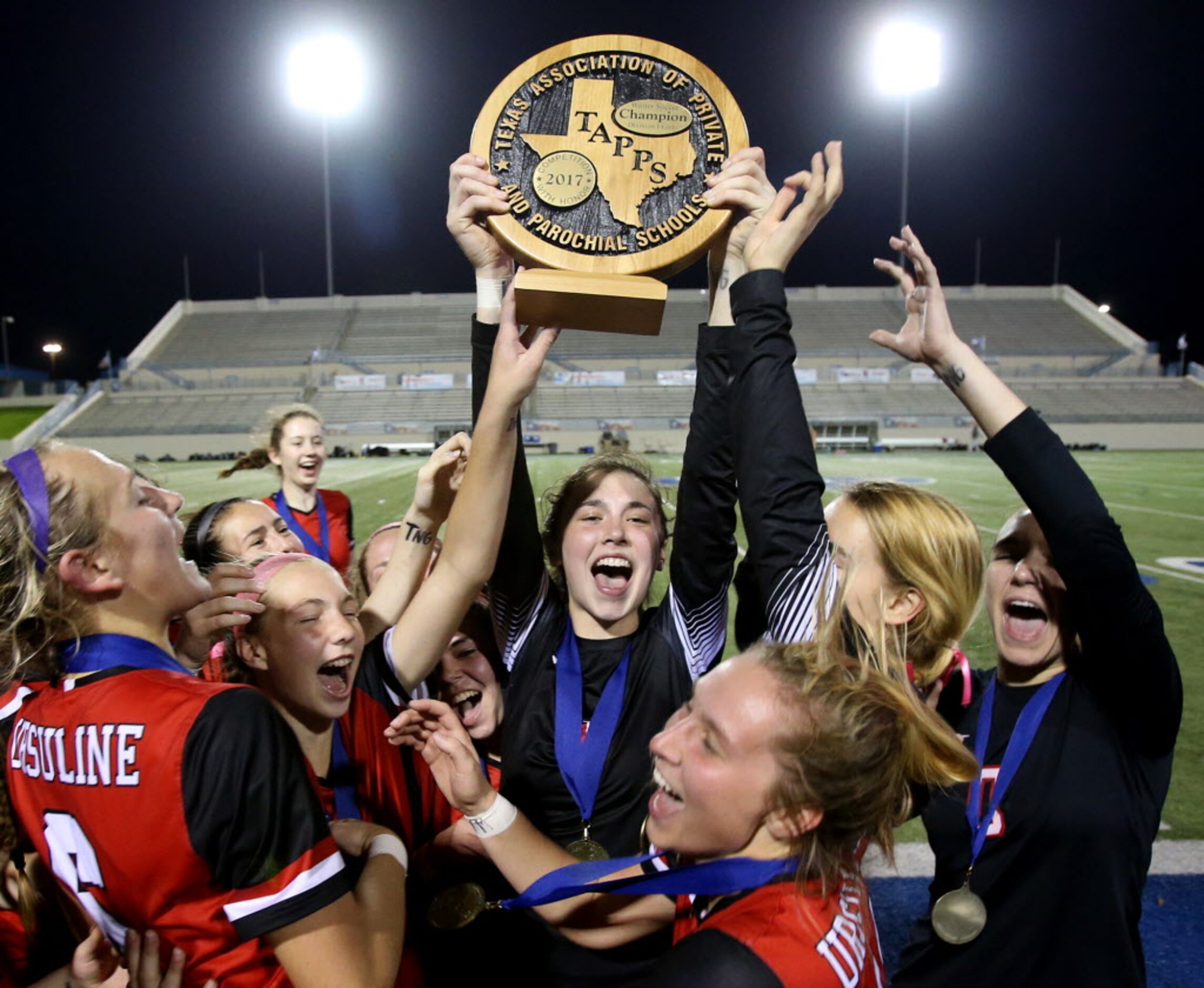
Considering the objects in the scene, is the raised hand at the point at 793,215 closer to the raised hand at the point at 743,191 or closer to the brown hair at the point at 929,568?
the raised hand at the point at 743,191

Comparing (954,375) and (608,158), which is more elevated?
(608,158)

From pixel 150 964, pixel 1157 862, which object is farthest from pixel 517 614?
pixel 1157 862

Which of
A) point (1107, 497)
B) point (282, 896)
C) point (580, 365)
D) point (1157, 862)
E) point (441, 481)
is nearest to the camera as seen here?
point (282, 896)

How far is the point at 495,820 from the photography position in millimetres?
1480

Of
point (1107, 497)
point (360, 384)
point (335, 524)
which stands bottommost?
point (360, 384)

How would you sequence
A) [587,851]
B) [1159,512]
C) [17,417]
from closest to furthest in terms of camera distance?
[587,851]
[1159,512]
[17,417]

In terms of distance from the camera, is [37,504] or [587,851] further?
[587,851]

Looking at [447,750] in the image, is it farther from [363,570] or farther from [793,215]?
[363,570]

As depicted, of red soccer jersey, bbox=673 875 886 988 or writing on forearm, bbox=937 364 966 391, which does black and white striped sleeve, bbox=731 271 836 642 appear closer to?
writing on forearm, bbox=937 364 966 391

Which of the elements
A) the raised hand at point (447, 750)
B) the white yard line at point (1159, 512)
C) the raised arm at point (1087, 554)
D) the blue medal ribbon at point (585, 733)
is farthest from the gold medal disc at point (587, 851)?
the white yard line at point (1159, 512)

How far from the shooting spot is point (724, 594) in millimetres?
1935

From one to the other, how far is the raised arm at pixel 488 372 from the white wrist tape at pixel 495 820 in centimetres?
59

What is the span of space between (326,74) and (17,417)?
30451 mm

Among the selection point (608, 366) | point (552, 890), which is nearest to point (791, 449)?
point (552, 890)
